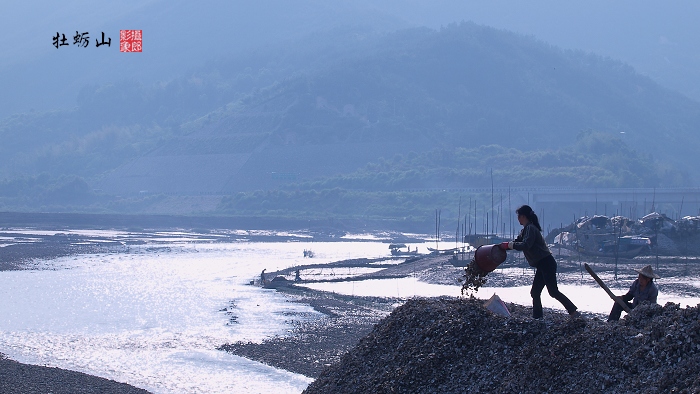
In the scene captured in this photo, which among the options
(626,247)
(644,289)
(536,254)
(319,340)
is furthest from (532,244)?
(626,247)

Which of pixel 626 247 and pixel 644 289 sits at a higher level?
pixel 644 289

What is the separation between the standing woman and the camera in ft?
40.2

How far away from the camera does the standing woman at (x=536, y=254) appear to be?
12241 mm

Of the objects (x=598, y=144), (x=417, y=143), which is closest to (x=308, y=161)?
(x=417, y=143)

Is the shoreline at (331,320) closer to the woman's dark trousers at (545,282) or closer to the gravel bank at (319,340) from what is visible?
the gravel bank at (319,340)

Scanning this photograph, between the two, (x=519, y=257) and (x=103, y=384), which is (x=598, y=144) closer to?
(x=519, y=257)

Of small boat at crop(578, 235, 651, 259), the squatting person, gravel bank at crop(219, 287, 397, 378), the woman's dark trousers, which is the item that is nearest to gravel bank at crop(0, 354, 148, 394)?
gravel bank at crop(219, 287, 397, 378)

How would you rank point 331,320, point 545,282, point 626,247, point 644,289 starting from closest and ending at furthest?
1. point 545,282
2. point 644,289
3. point 331,320
4. point 626,247

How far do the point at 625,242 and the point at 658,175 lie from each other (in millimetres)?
113051

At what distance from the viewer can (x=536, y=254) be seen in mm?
12312

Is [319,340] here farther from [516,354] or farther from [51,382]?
[516,354]

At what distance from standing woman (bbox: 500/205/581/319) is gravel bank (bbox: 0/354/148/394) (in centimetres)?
1270

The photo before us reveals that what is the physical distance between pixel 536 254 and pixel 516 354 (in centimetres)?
148

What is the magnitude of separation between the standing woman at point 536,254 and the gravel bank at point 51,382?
12.7 m
